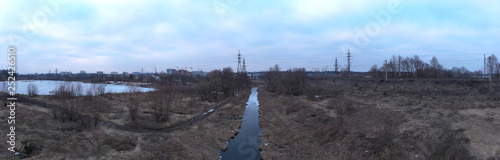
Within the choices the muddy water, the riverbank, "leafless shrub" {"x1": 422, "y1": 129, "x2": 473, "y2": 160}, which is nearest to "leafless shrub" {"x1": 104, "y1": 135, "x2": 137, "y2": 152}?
the riverbank

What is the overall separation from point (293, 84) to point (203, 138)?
34.1 metres

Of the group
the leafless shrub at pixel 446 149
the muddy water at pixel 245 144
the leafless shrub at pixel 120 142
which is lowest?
the muddy water at pixel 245 144

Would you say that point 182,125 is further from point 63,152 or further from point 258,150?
point 63,152

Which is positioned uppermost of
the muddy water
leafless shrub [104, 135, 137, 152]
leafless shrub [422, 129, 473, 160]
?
leafless shrub [422, 129, 473, 160]

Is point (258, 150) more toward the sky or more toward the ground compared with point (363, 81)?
more toward the ground

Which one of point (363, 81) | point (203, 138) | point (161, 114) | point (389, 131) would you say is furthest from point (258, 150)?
point (363, 81)

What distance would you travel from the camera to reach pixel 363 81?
5119 cm

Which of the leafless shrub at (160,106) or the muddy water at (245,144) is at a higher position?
the leafless shrub at (160,106)

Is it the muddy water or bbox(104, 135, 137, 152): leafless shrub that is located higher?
bbox(104, 135, 137, 152): leafless shrub

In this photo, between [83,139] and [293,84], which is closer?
[83,139]

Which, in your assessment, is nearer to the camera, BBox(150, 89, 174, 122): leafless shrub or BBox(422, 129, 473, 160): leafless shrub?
BBox(422, 129, 473, 160): leafless shrub

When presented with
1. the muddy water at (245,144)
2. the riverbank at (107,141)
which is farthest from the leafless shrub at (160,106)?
the muddy water at (245,144)

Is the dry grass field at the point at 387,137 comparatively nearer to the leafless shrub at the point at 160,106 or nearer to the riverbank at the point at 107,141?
the riverbank at the point at 107,141

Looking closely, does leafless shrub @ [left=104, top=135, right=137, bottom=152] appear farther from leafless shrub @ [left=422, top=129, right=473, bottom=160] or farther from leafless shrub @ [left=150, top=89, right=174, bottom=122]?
leafless shrub @ [left=422, top=129, right=473, bottom=160]
